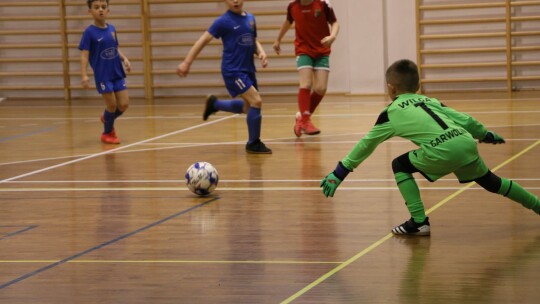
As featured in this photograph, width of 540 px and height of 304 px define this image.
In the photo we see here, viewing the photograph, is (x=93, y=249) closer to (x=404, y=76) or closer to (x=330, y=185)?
(x=330, y=185)

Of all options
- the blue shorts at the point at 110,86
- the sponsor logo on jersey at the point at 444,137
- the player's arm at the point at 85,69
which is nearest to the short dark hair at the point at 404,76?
the sponsor logo on jersey at the point at 444,137

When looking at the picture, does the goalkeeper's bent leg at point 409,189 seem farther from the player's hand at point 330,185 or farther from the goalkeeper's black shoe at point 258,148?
the goalkeeper's black shoe at point 258,148

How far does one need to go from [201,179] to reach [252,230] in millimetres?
1297

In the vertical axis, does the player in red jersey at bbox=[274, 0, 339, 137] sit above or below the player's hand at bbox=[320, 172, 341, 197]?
above

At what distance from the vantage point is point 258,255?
198 inches

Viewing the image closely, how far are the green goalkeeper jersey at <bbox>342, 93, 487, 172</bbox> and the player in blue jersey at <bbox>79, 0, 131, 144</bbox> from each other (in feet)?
19.4

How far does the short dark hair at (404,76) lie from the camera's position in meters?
5.33

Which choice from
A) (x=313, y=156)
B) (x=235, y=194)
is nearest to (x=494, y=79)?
(x=313, y=156)

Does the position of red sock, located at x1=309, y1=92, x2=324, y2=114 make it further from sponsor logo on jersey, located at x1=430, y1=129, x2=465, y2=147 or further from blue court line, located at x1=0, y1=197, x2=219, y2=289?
sponsor logo on jersey, located at x1=430, y1=129, x2=465, y2=147

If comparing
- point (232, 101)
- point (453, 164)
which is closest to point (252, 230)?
point (453, 164)

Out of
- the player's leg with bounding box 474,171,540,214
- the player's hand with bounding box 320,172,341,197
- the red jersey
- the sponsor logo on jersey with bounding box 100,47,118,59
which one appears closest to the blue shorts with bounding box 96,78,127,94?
the sponsor logo on jersey with bounding box 100,47,118,59

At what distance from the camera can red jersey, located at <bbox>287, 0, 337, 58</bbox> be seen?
35.7 feet

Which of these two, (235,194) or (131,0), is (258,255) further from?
(131,0)

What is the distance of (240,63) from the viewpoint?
9.58 metres
